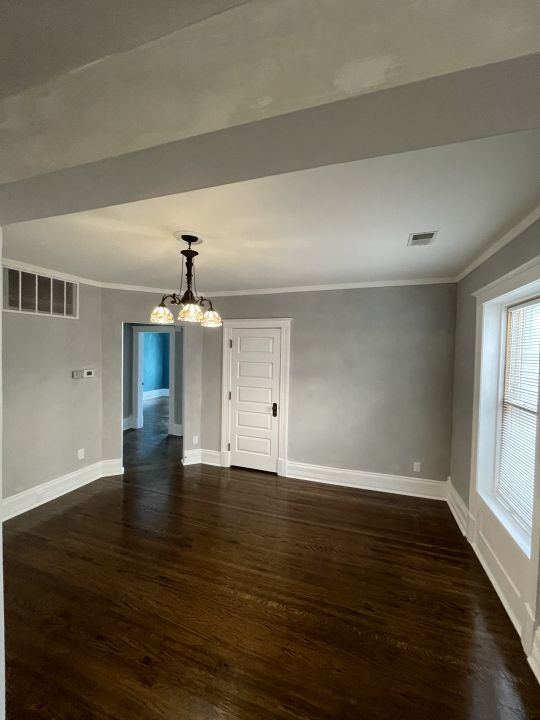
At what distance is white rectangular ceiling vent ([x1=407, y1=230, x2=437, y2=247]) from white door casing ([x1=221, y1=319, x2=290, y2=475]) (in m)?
2.14

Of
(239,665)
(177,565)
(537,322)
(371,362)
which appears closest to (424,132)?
(537,322)

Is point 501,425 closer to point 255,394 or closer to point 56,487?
point 255,394

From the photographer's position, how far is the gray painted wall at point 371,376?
3.86 m

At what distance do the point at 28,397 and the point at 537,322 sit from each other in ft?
15.1

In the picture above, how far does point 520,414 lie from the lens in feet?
7.98

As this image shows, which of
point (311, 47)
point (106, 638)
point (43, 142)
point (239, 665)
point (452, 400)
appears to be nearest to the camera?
point (311, 47)

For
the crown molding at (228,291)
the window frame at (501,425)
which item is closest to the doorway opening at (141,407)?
the crown molding at (228,291)

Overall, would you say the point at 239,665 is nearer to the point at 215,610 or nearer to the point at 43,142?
the point at 215,610

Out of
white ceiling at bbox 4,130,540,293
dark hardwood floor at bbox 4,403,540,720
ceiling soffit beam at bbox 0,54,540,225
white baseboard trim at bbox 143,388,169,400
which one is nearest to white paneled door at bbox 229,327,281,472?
dark hardwood floor at bbox 4,403,540,720

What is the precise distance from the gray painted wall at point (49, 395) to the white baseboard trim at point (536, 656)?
14.3 ft

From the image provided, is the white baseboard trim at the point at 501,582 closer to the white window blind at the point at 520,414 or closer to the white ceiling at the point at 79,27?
the white window blind at the point at 520,414

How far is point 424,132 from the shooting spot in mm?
748

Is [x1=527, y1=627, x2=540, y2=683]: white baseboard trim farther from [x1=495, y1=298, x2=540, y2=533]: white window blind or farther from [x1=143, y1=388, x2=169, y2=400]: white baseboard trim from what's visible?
[x1=143, y1=388, x2=169, y2=400]: white baseboard trim

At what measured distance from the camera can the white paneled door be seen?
4578mm
